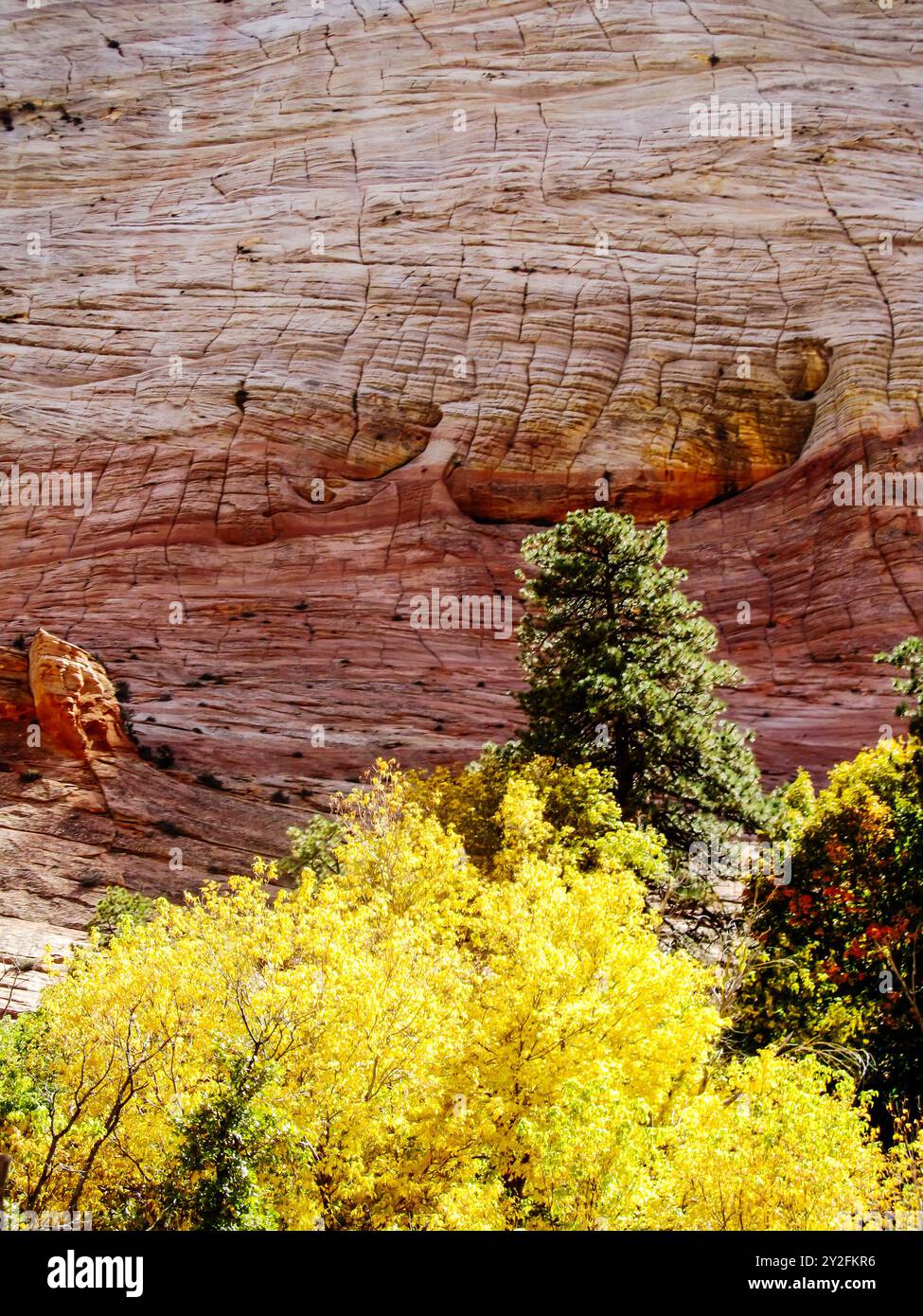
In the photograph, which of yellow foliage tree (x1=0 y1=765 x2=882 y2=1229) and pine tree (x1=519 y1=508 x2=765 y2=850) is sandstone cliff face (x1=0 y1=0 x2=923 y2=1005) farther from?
yellow foliage tree (x1=0 y1=765 x2=882 y2=1229)

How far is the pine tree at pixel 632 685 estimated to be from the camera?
25.7m

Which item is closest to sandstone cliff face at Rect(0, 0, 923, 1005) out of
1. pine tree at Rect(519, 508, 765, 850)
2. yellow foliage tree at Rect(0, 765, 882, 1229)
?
pine tree at Rect(519, 508, 765, 850)

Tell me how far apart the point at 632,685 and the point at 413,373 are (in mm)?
25734

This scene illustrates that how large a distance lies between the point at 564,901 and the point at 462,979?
1.91 m

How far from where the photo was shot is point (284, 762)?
3341 cm

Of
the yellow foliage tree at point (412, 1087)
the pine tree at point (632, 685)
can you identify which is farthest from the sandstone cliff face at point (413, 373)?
the yellow foliage tree at point (412, 1087)

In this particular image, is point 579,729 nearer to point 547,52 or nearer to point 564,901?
point 564,901

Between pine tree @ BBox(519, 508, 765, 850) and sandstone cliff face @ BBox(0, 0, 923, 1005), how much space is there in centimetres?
820

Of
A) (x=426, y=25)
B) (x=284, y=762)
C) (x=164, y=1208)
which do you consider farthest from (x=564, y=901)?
(x=426, y=25)

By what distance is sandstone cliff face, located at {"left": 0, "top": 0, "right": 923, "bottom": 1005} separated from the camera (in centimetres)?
3662

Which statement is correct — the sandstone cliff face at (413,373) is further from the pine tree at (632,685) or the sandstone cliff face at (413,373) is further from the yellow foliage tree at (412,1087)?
the yellow foliage tree at (412,1087)

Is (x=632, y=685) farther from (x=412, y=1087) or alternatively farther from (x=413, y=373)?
(x=413, y=373)

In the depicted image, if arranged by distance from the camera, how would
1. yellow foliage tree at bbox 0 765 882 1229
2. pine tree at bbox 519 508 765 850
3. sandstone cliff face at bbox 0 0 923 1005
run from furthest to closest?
sandstone cliff face at bbox 0 0 923 1005 → pine tree at bbox 519 508 765 850 → yellow foliage tree at bbox 0 765 882 1229
